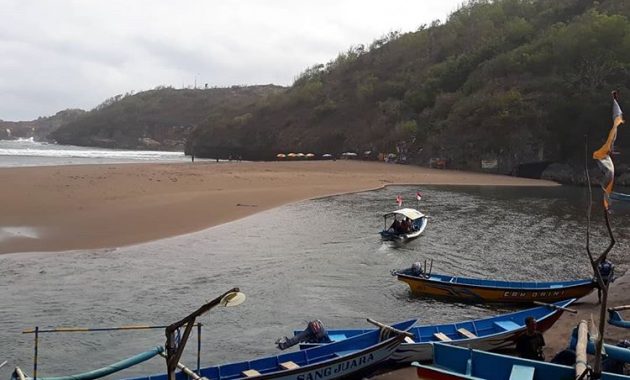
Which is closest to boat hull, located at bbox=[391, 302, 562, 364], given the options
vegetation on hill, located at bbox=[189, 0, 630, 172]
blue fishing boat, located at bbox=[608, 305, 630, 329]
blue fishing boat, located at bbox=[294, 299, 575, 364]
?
blue fishing boat, located at bbox=[294, 299, 575, 364]

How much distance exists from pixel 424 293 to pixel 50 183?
31.5 metres

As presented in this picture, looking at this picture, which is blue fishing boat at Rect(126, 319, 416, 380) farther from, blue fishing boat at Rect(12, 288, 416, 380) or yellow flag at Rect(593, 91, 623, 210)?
yellow flag at Rect(593, 91, 623, 210)

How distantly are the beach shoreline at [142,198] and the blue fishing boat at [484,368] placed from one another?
18.1m

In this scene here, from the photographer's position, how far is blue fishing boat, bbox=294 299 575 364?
13.6m

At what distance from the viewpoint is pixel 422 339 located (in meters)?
14.2

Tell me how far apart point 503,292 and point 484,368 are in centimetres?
785

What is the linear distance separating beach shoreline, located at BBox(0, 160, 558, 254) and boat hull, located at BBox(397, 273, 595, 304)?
14.4 meters

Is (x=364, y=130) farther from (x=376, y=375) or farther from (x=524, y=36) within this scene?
(x=376, y=375)

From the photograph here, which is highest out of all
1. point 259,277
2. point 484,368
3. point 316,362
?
point 484,368

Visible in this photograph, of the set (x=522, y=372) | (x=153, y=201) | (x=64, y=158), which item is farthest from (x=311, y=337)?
(x=64, y=158)

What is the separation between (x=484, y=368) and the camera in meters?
11.4

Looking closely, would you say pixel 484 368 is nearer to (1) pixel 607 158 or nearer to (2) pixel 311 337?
(2) pixel 311 337

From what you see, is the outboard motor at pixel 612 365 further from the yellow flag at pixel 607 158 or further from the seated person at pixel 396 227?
the seated person at pixel 396 227

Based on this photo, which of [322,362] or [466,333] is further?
[466,333]
